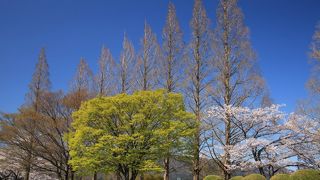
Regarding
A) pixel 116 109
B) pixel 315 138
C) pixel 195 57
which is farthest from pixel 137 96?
pixel 315 138

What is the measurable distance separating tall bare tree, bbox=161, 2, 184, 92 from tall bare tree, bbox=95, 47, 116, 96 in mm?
6289

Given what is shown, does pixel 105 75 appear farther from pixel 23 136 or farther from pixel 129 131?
pixel 129 131

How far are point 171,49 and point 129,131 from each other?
715cm

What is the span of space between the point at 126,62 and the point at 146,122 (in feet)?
28.8

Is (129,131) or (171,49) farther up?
(171,49)

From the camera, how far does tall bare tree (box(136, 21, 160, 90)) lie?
75.9ft

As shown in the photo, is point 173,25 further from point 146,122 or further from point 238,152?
point 238,152

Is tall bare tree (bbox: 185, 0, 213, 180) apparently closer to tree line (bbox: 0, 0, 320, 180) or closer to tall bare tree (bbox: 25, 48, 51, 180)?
tree line (bbox: 0, 0, 320, 180)

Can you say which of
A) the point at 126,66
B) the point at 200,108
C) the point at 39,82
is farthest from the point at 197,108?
the point at 39,82

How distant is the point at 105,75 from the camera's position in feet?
88.9

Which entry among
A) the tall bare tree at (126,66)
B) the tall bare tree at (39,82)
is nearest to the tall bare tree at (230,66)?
the tall bare tree at (126,66)

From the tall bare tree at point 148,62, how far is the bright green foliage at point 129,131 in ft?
14.8

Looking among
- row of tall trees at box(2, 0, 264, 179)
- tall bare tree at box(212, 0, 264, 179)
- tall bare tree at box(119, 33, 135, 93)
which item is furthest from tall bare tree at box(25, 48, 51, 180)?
tall bare tree at box(212, 0, 264, 179)

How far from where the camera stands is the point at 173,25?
22.8 meters
